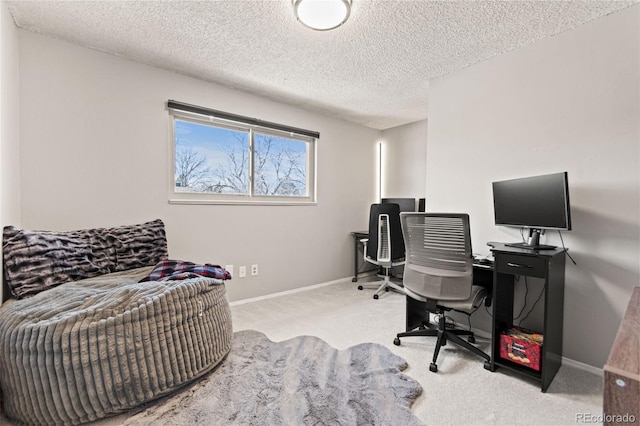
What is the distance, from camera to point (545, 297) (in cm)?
184

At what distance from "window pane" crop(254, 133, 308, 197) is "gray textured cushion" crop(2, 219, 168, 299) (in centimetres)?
136

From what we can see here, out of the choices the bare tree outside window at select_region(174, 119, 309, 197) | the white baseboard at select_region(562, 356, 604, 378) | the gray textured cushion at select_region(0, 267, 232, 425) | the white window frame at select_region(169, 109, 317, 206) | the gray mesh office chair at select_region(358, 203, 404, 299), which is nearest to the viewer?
the gray textured cushion at select_region(0, 267, 232, 425)

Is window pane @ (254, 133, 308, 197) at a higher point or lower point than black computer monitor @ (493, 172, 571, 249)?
higher

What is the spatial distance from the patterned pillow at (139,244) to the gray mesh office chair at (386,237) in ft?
7.67

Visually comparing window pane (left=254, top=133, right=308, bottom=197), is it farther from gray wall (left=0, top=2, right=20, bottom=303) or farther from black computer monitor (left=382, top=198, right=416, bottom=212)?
gray wall (left=0, top=2, right=20, bottom=303)

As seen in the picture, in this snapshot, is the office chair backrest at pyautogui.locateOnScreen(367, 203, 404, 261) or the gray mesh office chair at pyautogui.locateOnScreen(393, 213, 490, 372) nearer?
the gray mesh office chair at pyautogui.locateOnScreen(393, 213, 490, 372)

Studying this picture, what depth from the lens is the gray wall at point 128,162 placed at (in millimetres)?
2258

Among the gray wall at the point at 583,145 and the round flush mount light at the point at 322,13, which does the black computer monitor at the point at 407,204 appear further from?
the round flush mount light at the point at 322,13

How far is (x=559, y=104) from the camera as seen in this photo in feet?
7.21

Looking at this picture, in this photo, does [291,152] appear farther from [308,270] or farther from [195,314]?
[195,314]

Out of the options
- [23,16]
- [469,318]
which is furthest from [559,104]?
[23,16]

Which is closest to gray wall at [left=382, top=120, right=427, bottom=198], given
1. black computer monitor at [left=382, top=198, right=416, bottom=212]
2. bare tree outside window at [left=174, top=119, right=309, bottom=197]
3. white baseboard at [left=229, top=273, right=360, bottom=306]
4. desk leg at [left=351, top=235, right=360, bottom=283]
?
black computer monitor at [left=382, top=198, right=416, bottom=212]

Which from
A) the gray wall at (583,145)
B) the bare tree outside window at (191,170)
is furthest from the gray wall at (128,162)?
the gray wall at (583,145)

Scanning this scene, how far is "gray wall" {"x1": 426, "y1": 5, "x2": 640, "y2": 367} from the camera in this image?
192cm
